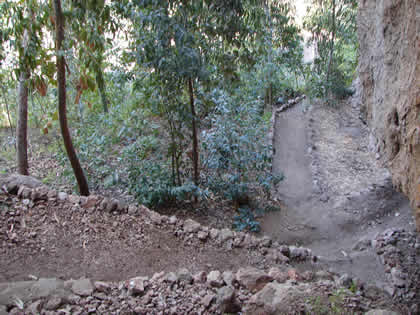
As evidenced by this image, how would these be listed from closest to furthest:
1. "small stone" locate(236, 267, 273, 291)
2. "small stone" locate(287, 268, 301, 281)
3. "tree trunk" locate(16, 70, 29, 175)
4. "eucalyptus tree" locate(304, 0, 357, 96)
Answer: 1. "small stone" locate(236, 267, 273, 291)
2. "small stone" locate(287, 268, 301, 281)
3. "tree trunk" locate(16, 70, 29, 175)
4. "eucalyptus tree" locate(304, 0, 357, 96)

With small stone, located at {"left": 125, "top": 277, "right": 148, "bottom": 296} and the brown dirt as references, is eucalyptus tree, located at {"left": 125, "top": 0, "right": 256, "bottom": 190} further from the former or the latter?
small stone, located at {"left": 125, "top": 277, "right": 148, "bottom": 296}

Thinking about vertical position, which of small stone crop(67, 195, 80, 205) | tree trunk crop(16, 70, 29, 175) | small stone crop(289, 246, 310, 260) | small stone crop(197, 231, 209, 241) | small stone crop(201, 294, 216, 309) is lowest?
small stone crop(289, 246, 310, 260)

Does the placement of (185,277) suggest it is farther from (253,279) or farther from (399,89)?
(399,89)

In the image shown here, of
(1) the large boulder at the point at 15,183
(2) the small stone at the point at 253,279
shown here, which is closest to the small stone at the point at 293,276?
(2) the small stone at the point at 253,279

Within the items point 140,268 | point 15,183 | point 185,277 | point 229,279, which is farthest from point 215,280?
point 15,183

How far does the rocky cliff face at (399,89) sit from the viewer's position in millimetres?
2307

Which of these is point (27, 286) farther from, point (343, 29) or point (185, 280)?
point (343, 29)

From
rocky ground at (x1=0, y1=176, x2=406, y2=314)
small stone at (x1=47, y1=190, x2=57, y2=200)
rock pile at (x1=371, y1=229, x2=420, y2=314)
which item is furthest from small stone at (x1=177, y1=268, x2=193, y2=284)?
rock pile at (x1=371, y1=229, x2=420, y2=314)

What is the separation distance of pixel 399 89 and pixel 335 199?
4.03 m

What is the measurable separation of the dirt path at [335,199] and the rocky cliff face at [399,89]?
1825 millimetres

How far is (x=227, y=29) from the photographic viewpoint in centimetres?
412

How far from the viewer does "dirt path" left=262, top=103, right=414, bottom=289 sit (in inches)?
188

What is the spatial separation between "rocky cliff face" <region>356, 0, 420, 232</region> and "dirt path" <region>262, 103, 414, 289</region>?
1.83 meters

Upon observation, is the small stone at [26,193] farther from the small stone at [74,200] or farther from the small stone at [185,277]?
the small stone at [185,277]
